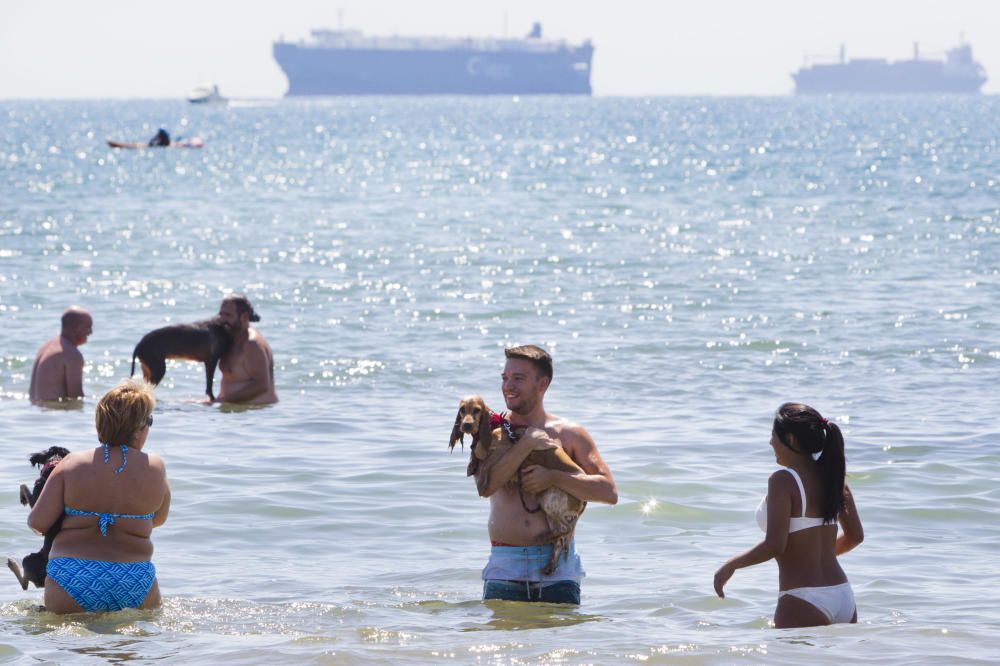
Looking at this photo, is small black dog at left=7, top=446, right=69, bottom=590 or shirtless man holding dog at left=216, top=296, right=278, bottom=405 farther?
shirtless man holding dog at left=216, top=296, right=278, bottom=405

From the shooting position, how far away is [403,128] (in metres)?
96.8

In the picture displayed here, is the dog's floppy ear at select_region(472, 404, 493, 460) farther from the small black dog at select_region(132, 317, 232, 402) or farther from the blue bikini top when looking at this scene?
the small black dog at select_region(132, 317, 232, 402)

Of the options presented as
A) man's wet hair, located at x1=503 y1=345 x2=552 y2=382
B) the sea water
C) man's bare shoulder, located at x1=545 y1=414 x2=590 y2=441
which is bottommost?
the sea water

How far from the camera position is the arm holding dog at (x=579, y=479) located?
6355 mm

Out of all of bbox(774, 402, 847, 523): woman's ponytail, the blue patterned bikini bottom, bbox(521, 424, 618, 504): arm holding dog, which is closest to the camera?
bbox(774, 402, 847, 523): woman's ponytail

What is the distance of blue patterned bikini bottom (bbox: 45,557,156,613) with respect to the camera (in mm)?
6504

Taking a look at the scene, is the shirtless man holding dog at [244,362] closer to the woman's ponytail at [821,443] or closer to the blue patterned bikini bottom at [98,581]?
the blue patterned bikini bottom at [98,581]

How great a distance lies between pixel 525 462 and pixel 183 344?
270 inches

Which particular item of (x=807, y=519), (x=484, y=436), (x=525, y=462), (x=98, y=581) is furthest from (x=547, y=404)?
(x=807, y=519)

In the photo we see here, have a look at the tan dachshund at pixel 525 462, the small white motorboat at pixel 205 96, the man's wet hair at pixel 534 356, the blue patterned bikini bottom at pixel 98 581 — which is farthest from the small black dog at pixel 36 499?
the small white motorboat at pixel 205 96

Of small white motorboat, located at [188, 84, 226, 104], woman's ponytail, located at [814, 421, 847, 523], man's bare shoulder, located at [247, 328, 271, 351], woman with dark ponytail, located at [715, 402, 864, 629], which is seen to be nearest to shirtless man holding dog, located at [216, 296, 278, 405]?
man's bare shoulder, located at [247, 328, 271, 351]

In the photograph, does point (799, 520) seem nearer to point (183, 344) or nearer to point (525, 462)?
point (525, 462)

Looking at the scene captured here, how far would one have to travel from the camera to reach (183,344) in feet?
41.5

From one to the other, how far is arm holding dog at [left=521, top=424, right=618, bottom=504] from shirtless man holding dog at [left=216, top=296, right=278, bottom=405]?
672cm
